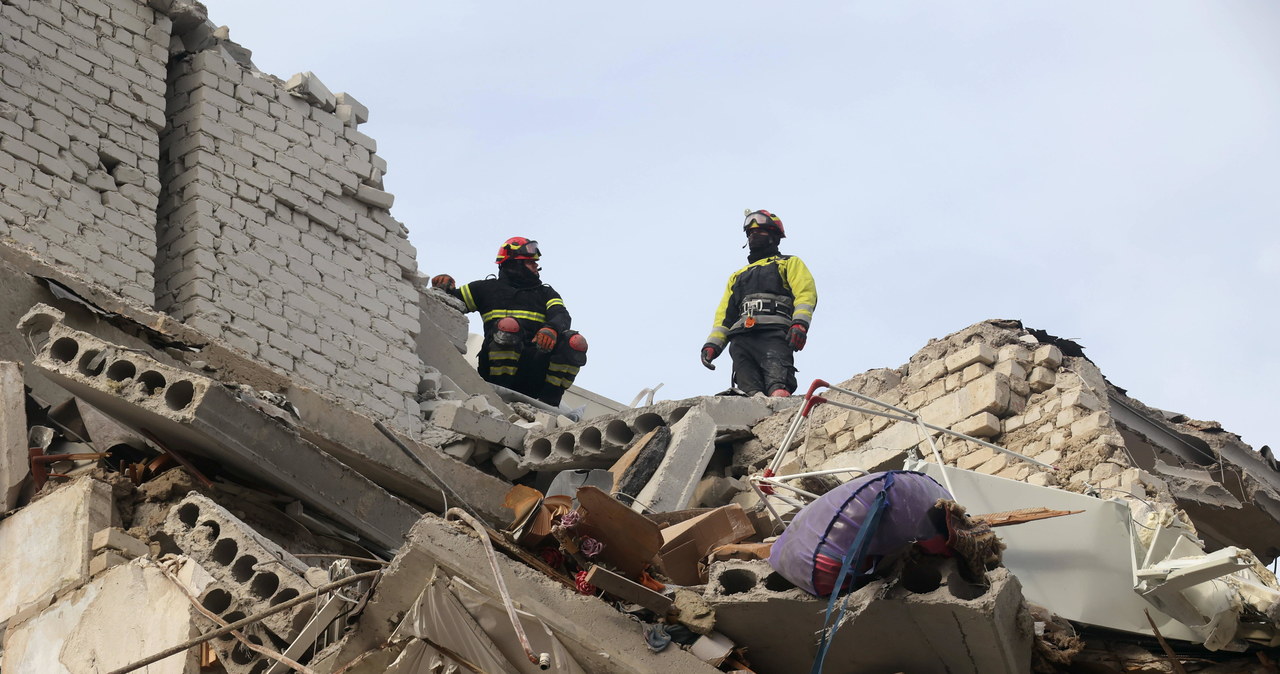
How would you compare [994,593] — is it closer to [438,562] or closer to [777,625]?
[777,625]

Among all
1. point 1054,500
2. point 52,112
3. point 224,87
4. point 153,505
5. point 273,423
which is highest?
point 224,87

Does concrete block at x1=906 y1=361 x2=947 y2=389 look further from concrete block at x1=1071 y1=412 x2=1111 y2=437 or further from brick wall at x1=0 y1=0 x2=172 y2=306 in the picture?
brick wall at x1=0 y1=0 x2=172 y2=306

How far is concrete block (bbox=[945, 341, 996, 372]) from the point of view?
10.5 meters

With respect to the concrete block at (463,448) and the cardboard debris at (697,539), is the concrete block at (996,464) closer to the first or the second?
the cardboard debris at (697,539)

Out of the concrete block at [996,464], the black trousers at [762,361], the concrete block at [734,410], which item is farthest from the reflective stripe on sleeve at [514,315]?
the concrete block at [996,464]

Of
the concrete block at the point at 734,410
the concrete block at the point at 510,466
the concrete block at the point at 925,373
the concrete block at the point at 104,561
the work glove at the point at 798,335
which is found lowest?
the concrete block at the point at 104,561

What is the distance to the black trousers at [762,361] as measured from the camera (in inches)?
572

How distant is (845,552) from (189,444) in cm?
328

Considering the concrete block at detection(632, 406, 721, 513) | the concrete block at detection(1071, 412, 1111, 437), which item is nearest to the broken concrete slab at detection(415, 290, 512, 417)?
the concrete block at detection(632, 406, 721, 513)

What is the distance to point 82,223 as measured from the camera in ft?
38.8

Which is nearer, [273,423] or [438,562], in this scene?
[438,562]

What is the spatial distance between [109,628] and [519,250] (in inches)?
358

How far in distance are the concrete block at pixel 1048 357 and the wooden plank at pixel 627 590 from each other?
3989 mm

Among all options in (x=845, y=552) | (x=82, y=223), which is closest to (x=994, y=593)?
(x=845, y=552)
